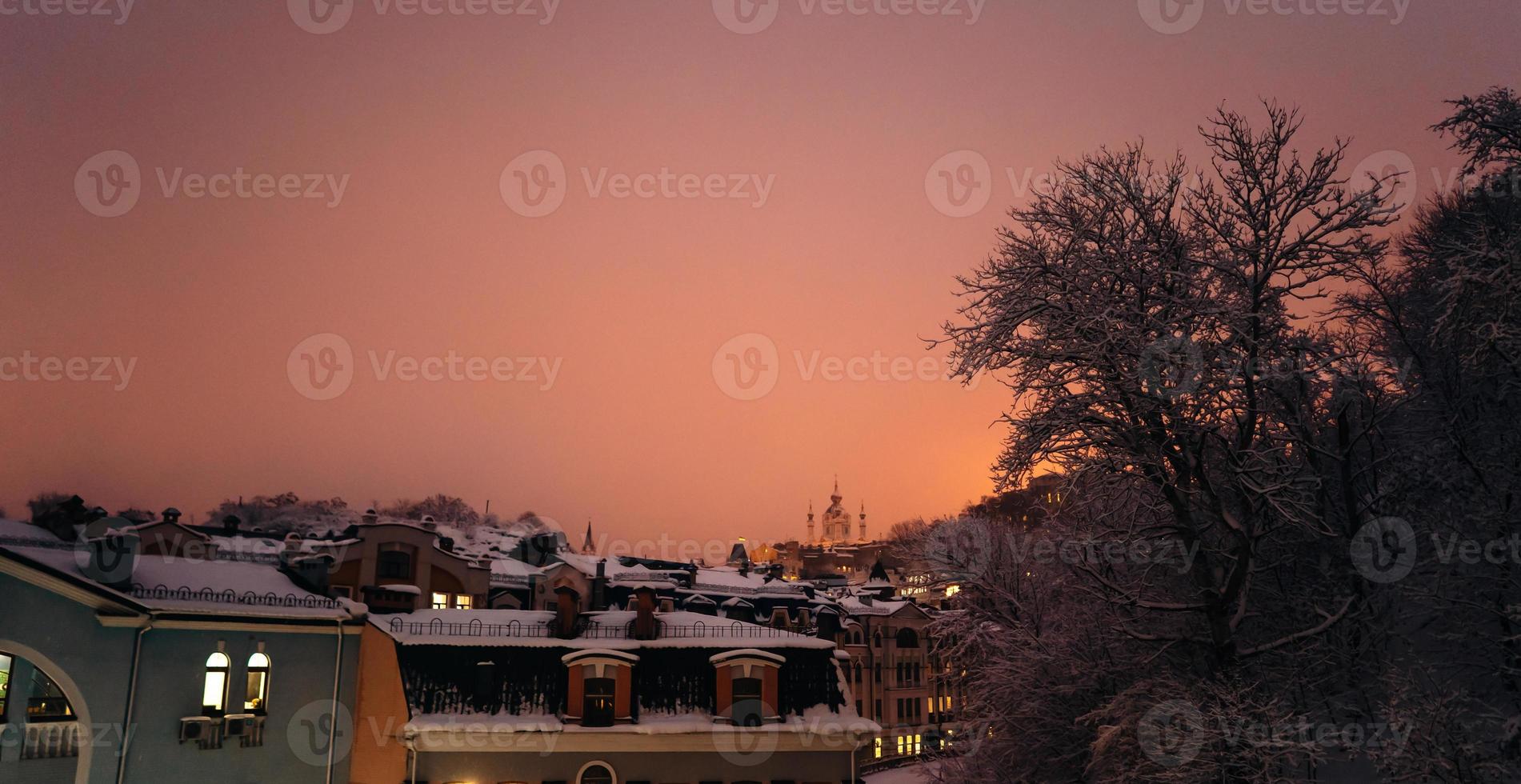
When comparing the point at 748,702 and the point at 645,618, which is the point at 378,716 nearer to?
the point at 645,618

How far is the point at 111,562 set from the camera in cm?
2361

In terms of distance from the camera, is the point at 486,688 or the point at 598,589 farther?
the point at 598,589

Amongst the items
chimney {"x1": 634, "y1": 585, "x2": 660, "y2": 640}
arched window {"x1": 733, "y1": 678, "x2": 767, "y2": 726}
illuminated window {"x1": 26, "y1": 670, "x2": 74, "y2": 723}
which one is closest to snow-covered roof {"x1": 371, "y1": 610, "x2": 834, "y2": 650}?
chimney {"x1": 634, "y1": 585, "x2": 660, "y2": 640}

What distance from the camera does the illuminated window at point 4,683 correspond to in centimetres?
2048

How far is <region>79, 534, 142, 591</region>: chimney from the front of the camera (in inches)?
915

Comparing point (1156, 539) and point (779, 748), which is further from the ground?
point (1156, 539)

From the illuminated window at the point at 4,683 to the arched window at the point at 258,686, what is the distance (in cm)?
523

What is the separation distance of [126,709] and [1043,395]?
22.4 metres

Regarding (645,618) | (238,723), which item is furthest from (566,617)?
(238,723)

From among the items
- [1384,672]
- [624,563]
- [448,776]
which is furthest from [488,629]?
[624,563]

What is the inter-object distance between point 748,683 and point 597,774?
469 cm

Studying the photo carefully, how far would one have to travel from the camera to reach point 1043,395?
52.0 feet

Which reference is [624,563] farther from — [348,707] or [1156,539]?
[1156,539]

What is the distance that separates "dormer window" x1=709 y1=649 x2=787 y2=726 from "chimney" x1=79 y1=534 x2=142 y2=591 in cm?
1525
